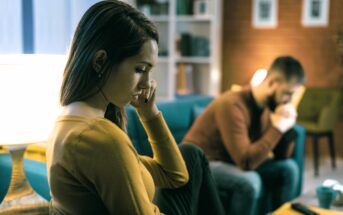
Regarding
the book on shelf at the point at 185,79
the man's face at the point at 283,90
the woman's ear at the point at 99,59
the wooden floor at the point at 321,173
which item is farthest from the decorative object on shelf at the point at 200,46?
the woman's ear at the point at 99,59

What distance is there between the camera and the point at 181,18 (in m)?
4.90

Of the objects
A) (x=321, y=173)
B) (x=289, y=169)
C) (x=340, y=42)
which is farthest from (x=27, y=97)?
(x=340, y=42)

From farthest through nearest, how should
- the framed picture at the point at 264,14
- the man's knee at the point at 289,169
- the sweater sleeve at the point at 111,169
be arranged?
the framed picture at the point at 264,14, the man's knee at the point at 289,169, the sweater sleeve at the point at 111,169

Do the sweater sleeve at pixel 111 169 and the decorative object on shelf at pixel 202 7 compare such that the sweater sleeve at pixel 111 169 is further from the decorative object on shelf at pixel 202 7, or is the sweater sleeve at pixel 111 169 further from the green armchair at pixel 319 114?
the decorative object on shelf at pixel 202 7

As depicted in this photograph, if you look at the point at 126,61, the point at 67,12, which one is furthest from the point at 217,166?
the point at 126,61

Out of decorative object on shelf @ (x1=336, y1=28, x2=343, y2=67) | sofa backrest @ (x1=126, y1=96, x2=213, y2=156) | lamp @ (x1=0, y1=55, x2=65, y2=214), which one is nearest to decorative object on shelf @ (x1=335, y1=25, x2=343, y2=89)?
decorative object on shelf @ (x1=336, y1=28, x2=343, y2=67)

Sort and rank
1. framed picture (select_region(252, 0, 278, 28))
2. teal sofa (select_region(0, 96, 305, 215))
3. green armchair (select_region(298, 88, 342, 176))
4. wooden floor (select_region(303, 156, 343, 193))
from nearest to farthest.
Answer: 1. teal sofa (select_region(0, 96, 305, 215))
2. wooden floor (select_region(303, 156, 343, 193))
3. green armchair (select_region(298, 88, 342, 176))
4. framed picture (select_region(252, 0, 278, 28))

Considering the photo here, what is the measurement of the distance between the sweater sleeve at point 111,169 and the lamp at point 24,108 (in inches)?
19.4

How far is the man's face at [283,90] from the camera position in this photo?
2.40 metres

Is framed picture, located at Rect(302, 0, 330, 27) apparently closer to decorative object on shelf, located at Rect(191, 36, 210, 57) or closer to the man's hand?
decorative object on shelf, located at Rect(191, 36, 210, 57)

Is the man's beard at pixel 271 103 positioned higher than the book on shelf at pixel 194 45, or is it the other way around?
the book on shelf at pixel 194 45

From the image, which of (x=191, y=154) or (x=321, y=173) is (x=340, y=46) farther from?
(x=191, y=154)

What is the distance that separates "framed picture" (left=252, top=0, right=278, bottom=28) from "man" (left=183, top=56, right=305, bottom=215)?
8.81ft

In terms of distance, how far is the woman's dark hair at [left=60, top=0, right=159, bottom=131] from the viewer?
108 centimetres
